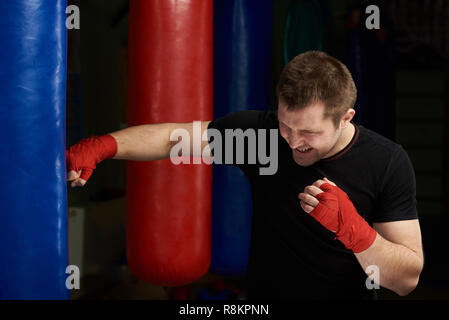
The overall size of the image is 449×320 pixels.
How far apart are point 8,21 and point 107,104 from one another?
251cm

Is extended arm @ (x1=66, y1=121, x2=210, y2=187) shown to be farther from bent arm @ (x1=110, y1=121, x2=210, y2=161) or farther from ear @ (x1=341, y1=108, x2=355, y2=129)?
ear @ (x1=341, y1=108, x2=355, y2=129)

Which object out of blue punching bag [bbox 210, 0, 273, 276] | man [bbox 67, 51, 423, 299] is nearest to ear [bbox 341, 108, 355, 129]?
man [bbox 67, 51, 423, 299]

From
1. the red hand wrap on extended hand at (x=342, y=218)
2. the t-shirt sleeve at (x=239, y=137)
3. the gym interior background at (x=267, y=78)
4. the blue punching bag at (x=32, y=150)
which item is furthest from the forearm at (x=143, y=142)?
the gym interior background at (x=267, y=78)

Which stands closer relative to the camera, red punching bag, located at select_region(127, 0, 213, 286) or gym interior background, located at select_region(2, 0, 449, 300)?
red punching bag, located at select_region(127, 0, 213, 286)

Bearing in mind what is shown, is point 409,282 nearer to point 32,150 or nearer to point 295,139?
point 295,139

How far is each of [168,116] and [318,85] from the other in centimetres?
77

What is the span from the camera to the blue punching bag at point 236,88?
2189 mm

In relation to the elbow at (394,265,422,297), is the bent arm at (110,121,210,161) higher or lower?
higher

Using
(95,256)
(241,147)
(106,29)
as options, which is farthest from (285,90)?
(106,29)

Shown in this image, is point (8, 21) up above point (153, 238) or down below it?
above

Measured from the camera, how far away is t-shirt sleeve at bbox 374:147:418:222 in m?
1.25

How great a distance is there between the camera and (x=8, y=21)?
39.0 inches
